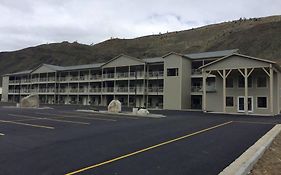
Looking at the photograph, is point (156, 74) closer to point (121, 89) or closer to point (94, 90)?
point (121, 89)

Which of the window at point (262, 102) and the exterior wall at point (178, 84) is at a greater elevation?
the exterior wall at point (178, 84)

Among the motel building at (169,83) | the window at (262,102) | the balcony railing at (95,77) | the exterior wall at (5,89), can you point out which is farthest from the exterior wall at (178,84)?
the exterior wall at (5,89)

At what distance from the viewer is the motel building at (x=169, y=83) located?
3241 centimetres

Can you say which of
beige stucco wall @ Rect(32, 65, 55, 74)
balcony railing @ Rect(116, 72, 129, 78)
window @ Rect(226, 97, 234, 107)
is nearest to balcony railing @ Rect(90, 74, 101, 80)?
balcony railing @ Rect(116, 72, 129, 78)

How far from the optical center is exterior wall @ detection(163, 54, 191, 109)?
4112cm

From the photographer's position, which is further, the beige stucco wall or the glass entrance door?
the beige stucco wall

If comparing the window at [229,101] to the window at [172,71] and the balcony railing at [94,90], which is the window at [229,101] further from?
the balcony railing at [94,90]

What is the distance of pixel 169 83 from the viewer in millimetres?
42531

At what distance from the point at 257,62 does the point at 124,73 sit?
25968 millimetres

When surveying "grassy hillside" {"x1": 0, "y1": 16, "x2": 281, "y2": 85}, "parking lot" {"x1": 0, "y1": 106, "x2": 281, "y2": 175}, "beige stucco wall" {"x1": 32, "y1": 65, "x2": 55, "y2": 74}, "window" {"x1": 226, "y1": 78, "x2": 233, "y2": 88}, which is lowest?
"parking lot" {"x1": 0, "y1": 106, "x2": 281, "y2": 175}

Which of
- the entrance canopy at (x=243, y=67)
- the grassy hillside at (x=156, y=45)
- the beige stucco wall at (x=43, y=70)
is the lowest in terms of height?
the entrance canopy at (x=243, y=67)

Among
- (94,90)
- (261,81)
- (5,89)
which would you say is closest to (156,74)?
(94,90)

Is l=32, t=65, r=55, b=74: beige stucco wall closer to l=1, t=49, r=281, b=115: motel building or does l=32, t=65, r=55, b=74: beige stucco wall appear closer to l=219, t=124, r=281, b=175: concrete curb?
l=1, t=49, r=281, b=115: motel building

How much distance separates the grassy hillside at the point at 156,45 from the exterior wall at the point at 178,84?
178ft
